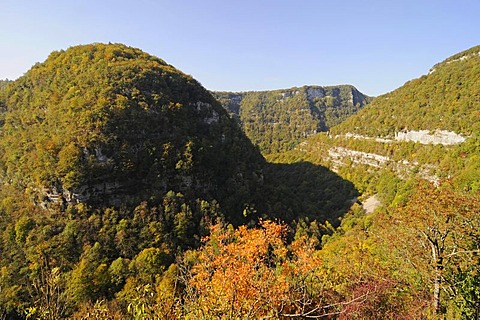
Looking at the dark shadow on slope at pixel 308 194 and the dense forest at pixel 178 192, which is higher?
the dense forest at pixel 178 192

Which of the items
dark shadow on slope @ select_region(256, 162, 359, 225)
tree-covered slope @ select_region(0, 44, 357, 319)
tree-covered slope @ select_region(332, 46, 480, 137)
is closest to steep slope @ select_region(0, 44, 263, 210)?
tree-covered slope @ select_region(0, 44, 357, 319)

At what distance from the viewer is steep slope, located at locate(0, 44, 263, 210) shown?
52031mm

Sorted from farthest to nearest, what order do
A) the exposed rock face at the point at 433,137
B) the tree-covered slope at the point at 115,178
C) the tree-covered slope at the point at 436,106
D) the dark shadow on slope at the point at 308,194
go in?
the dark shadow on slope at the point at 308,194, the tree-covered slope at the point at 436,106, the exposed rock face at the point at 433,137, the tree-covered slope at the point at 115,178

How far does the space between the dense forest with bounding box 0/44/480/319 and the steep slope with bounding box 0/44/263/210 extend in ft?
0.95

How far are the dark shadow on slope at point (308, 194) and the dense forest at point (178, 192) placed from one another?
64 centimetres

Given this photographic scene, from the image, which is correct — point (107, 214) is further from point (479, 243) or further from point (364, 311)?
point (479, 243)

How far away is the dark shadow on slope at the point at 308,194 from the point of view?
71.8 metres

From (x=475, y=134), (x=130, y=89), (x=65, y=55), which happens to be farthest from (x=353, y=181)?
(x=65, y=55)

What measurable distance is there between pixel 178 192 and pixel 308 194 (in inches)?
1914

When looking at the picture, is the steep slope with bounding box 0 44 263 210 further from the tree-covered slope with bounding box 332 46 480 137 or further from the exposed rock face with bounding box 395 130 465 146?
the tree-covered slope with bounding box 332 46 480 137

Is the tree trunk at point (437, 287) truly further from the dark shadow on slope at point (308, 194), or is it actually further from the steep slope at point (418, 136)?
the dark shadow on slope at point (308, 194)

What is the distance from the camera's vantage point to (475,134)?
54.3m

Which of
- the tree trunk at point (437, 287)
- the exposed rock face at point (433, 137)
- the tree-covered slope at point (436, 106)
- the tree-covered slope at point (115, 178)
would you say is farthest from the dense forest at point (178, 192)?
the exposed rock face at point (433, 137)

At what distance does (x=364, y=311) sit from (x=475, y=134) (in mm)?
55664
